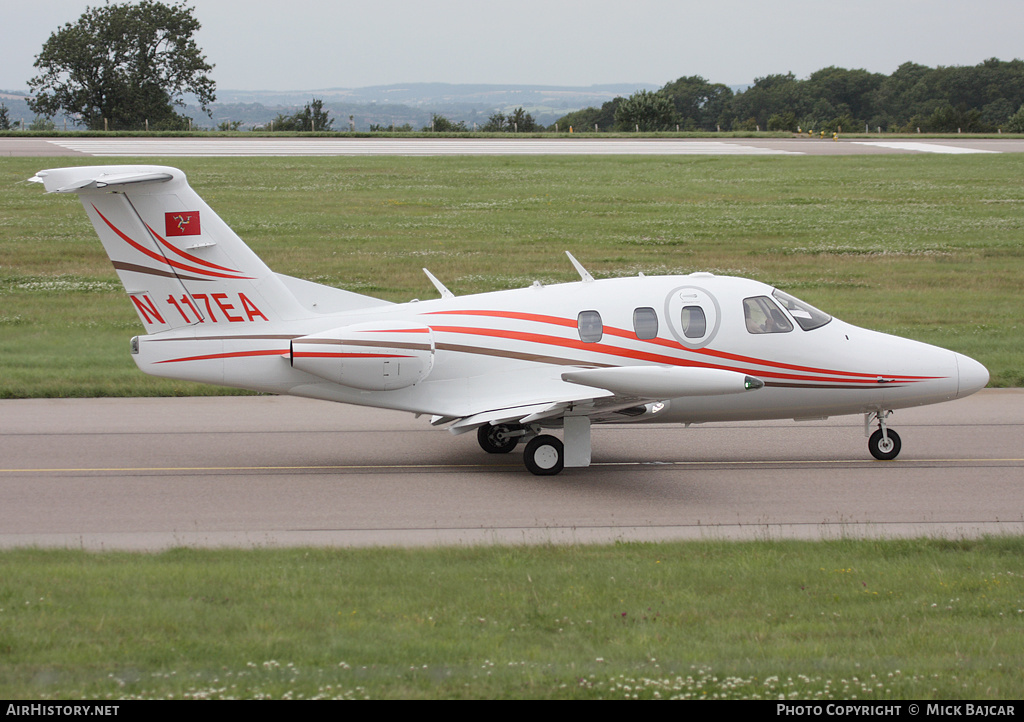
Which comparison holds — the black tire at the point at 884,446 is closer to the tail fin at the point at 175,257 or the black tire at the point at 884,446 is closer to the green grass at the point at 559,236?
the green grass at the point at 559,236

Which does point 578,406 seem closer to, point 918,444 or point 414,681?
point 918,444

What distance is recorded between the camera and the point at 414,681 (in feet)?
24.0

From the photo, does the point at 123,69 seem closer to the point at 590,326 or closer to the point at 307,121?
the point at 307,121

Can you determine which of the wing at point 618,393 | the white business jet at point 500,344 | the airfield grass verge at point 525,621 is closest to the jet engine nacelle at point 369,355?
the white business jet at point 500,344

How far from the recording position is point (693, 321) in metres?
14.5

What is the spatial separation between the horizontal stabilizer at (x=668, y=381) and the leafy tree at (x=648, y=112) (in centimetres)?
6553

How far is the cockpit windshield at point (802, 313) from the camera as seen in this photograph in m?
14.8

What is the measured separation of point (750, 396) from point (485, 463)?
3779mm

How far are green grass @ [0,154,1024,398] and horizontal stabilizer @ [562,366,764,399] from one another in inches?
354

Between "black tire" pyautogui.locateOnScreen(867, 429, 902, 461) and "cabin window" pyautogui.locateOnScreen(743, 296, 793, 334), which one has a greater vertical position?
"cabin window" pyautogui.locateOnScreen(743, 296, 793, 334)

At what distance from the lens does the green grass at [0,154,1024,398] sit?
23.9m

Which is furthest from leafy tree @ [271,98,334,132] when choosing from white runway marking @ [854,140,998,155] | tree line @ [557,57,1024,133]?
white runway marking @ [854,140,998,155]

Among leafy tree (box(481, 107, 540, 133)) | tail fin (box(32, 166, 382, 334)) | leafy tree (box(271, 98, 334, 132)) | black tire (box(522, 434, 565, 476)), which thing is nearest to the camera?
tail fin (box(32, 166, 382, 334))

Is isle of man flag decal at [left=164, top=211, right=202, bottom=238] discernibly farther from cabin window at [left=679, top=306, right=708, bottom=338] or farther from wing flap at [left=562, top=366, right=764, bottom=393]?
cabin window at [left=679, top=306, right=708, bottom=338]
